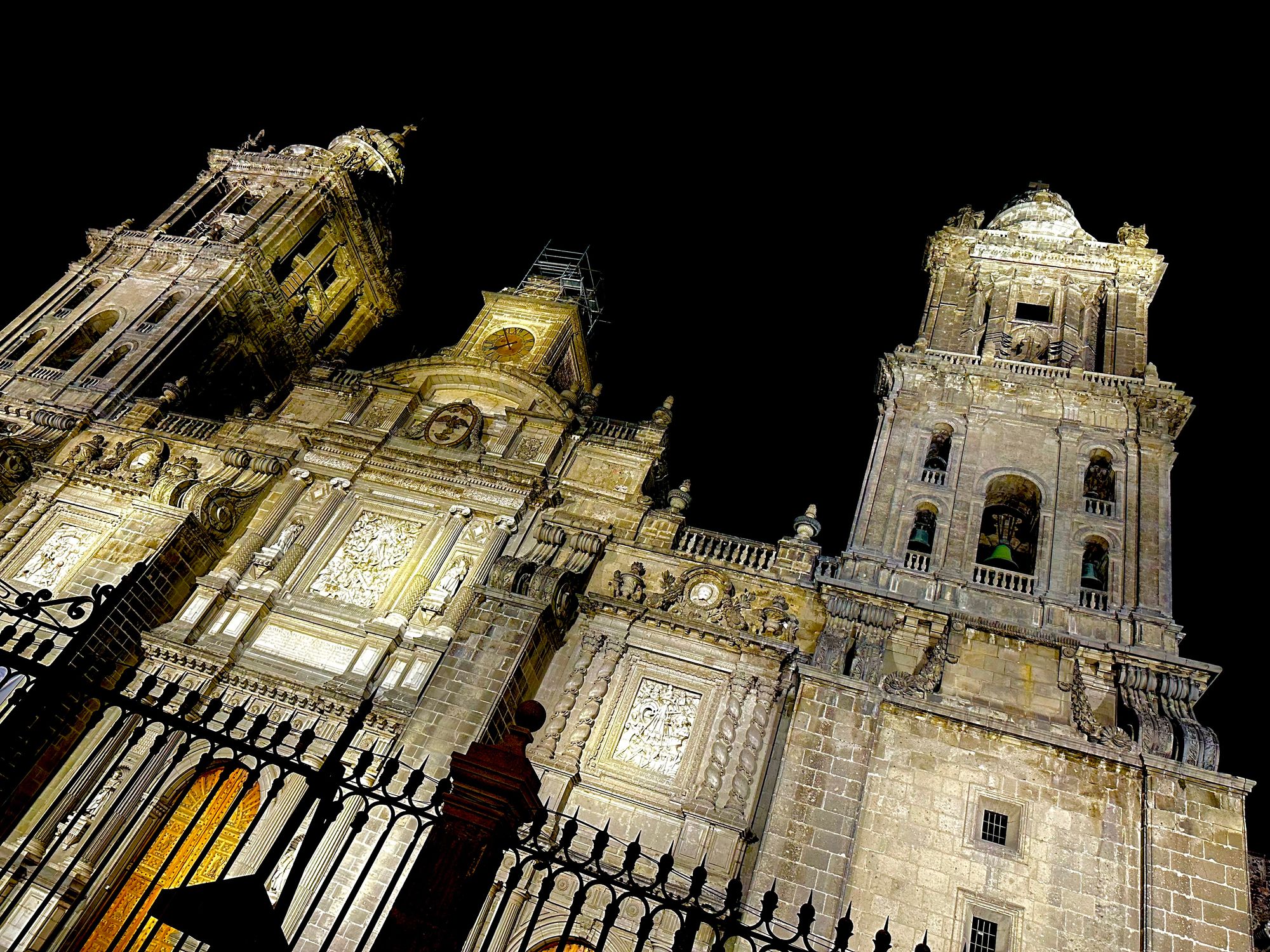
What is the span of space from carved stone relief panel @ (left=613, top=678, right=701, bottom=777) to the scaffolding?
17.0 metres

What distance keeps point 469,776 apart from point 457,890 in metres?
0.82

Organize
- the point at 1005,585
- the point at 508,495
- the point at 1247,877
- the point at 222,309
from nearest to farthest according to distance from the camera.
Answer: the point at 1247,877, the point at 1005,585, the point at 508,495, the point at 222,309

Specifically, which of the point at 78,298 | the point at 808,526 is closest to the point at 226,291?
the point at 78,298

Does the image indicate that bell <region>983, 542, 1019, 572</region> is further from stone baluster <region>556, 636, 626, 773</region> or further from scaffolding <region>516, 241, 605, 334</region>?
scaffolding <region>516, 241, 605, 334</region>

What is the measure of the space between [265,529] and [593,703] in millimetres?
10539

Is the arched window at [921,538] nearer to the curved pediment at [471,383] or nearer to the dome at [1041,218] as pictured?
the curved pediment at [471,383]

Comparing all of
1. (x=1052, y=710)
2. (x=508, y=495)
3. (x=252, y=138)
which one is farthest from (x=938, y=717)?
(x=252, y=138)

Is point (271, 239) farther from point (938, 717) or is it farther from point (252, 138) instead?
point (938, 717)

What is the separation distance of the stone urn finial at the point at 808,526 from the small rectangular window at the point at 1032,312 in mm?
11193

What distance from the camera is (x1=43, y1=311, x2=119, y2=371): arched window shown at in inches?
1138

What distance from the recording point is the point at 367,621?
19734 millimetres

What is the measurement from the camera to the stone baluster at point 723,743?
52.5 ft

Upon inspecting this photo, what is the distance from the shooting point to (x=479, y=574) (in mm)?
20531

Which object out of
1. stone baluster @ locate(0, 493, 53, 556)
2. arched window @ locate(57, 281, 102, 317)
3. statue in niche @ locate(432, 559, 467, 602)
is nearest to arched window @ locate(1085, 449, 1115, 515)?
statue in niche @ locate(432, 559, 467, 602)
